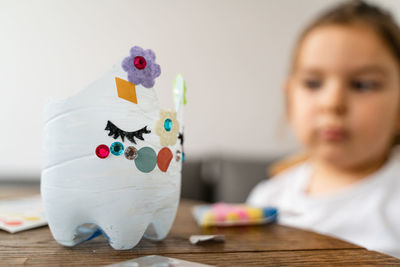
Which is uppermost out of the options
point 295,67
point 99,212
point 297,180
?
point 295,67

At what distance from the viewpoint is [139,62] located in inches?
15.2

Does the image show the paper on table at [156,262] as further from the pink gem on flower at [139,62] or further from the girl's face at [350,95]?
the girl's face at [350,95]

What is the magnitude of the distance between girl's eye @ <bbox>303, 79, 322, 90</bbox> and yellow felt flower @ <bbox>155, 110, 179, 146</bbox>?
65 centimetres

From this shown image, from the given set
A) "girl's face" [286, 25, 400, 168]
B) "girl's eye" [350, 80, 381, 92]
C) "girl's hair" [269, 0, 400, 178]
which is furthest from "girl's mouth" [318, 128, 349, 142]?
"girl's hair" [269, 0, 400, 178]

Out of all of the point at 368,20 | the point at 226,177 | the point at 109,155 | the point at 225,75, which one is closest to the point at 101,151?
the point at 109,155

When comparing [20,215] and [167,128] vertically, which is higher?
[167,128]

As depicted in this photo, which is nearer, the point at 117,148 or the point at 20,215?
the point at 117,148

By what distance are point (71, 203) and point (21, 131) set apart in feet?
3.91

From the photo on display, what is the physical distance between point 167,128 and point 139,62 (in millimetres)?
81

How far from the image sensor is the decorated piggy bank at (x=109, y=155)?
37 centimetres

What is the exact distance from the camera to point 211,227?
58 centimetres

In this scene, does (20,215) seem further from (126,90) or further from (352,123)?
(352,123)

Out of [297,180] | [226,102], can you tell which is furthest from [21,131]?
[297,180]

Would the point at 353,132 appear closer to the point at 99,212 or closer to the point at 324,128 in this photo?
the point at 324,128
